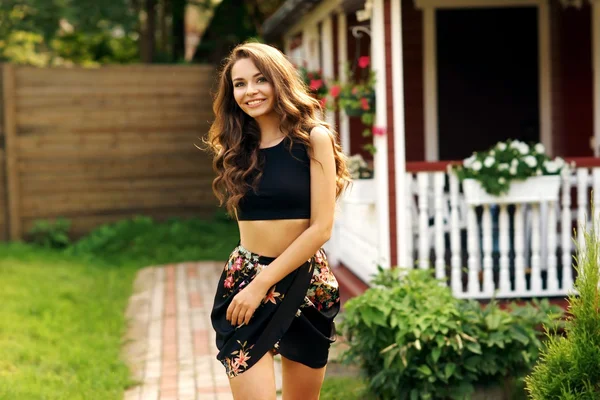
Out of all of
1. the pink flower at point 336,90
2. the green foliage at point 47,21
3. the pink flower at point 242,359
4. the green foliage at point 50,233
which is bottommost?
the green foliage at point 50,233

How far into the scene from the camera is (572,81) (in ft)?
27.6

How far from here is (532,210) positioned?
6.25 m

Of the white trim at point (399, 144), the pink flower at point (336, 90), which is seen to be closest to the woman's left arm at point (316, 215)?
the white trim at point (399, 144)

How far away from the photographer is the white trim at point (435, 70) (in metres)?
8.45

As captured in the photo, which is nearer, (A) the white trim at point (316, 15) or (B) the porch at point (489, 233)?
(B) the porch at point (489, 233)

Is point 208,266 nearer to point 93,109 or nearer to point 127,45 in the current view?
point 93,109

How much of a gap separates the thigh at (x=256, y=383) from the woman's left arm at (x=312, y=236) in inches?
6.2

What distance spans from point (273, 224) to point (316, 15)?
5978mm

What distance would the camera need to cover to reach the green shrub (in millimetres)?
4633

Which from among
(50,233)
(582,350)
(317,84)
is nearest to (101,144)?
(50,233)

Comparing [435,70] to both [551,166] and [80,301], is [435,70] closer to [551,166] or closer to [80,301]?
[551,166]

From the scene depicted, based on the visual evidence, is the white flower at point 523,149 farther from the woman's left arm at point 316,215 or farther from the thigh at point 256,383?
the thigh at point 256,383

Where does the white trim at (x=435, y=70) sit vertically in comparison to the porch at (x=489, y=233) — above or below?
above

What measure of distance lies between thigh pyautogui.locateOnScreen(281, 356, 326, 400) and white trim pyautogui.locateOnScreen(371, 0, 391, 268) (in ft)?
10.1
